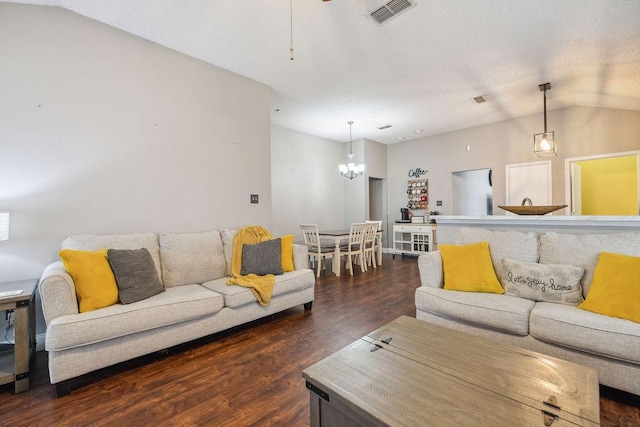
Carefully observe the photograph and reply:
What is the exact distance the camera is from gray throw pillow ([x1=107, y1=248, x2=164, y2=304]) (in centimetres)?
219

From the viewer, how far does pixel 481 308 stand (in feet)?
6.92

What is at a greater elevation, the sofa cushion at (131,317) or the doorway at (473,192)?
the doorway at (473,192)

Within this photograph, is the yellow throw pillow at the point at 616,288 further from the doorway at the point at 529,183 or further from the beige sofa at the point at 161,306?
the doorway at the point at 529,183

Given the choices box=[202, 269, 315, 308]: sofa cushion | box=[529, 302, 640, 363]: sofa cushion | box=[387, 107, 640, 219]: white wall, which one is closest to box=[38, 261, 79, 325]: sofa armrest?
box=[202, 269, 315, 308]: sofa cushion

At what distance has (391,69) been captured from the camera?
11.8 ft

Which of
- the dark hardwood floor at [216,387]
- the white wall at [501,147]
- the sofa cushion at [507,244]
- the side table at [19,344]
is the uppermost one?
the white wall at [501,147]

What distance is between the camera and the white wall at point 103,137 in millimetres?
2355

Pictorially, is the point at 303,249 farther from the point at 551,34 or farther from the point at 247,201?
the point at 551,34

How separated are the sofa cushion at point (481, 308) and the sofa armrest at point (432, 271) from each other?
98mm

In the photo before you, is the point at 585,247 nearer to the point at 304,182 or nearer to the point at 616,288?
the point at 616,288

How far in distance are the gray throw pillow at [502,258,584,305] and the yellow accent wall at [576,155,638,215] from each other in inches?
187

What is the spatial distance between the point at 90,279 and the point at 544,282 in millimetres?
3400

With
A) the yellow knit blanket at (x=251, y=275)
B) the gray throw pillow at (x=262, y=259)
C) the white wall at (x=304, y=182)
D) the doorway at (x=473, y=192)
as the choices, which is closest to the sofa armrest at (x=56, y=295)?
the yellow knit blanket at (x=251, y=275)

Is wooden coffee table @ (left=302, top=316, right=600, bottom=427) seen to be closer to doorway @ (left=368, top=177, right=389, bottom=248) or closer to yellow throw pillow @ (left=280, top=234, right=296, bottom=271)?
yellow throw pillow @ (left=280, top=234, right=296, bottom=271)
